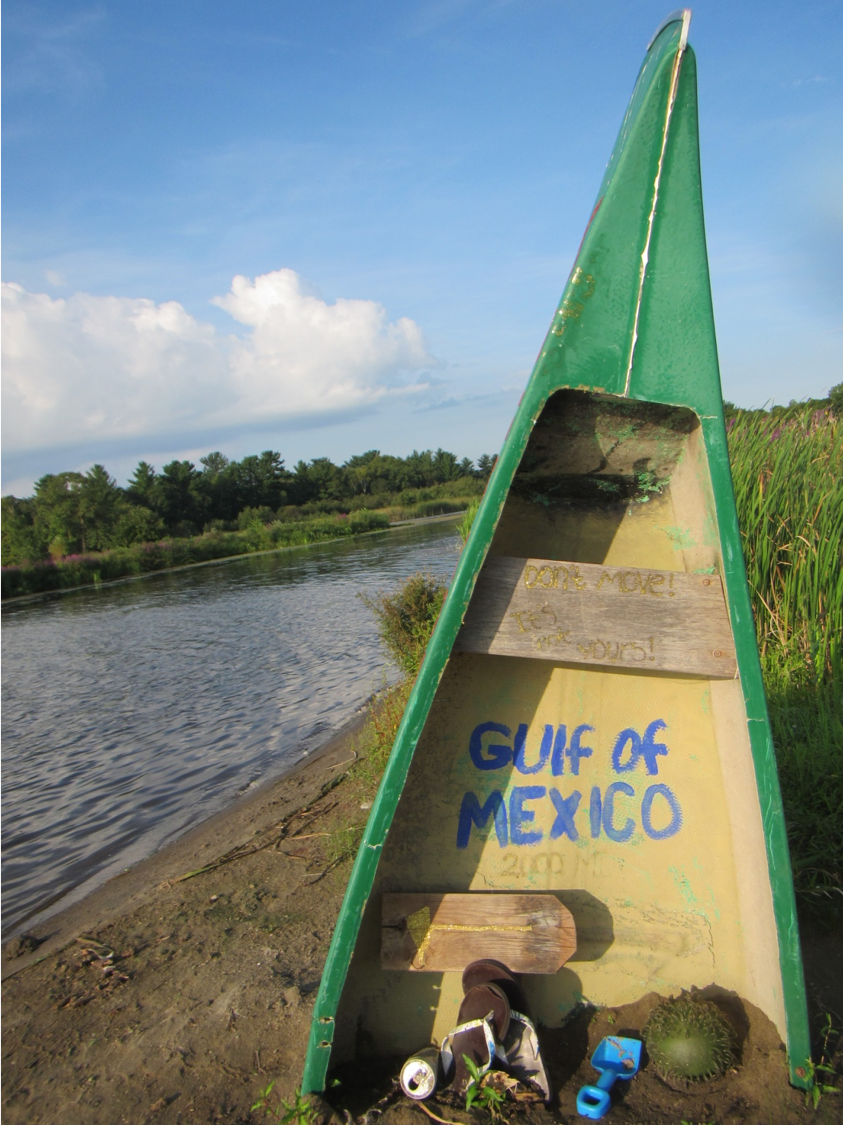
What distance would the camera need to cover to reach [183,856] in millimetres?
Result: 4629

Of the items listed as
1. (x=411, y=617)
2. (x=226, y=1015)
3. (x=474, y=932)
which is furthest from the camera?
(x=411, y=617)

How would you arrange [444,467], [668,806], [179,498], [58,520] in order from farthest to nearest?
[444,467]
[179,498]
[58,520]
[668,806]

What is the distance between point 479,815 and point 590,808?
1.13 ft

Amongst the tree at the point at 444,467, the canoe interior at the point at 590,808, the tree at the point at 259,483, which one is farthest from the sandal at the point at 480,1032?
the tree at the point at 444,467

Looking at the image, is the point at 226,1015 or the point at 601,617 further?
the point at 226,1015

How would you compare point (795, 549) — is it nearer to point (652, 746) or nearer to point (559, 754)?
point (652, 746)

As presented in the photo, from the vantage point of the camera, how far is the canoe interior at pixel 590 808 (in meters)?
2.05

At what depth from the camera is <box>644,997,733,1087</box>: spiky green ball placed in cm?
185

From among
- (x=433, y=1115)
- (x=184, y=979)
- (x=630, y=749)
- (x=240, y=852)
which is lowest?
(x=240, y=852)

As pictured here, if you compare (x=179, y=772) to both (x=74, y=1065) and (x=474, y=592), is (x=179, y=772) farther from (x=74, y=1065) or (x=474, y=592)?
(x=474, y=592)

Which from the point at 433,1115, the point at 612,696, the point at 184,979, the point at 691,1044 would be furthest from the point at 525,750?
the point at 184,979

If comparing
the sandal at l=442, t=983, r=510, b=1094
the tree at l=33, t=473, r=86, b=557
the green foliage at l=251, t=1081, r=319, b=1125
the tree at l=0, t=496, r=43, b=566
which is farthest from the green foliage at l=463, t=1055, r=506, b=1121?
the tree at l=33, t=473, r=86, b=557

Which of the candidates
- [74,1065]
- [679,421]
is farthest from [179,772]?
[679,421]

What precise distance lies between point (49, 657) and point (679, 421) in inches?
580
